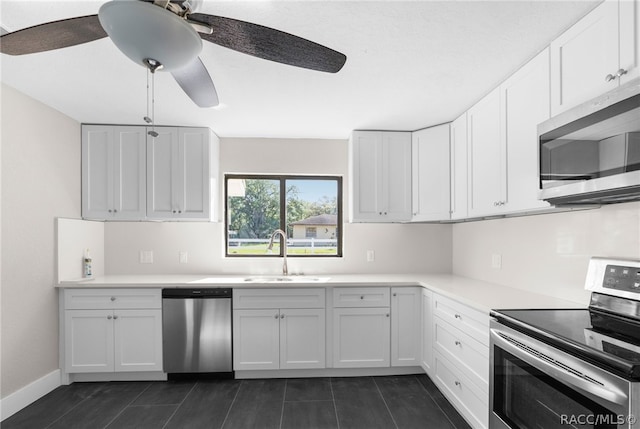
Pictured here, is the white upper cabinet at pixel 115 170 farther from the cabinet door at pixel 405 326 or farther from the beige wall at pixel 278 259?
the cabinet door at pixel 405 326

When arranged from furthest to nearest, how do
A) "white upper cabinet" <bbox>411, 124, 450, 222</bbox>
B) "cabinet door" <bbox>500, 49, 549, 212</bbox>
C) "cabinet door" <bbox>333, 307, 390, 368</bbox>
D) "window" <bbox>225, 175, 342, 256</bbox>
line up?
"window" <bbox>225, 175, 342, 256</bbox>, "white upper cabinet" <bbox>411, 124, 450, 222</bbox>, "cabinet door" <bbox>333, 307, 390, 368</bbox>, "cabinet door" <bbox>500, 49, 549, 212</bbox>

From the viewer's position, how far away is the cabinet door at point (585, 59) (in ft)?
4.73

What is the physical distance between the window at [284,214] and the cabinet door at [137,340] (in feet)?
3.44

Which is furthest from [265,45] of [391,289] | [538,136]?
[391,289]

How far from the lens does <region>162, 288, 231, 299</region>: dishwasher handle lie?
2.96 m

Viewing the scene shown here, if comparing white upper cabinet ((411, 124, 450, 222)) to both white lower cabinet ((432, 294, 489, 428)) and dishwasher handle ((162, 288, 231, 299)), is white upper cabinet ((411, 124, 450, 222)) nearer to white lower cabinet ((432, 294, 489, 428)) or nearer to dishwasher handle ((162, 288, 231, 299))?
white lower cabinet ((432, 294, 489, 428))

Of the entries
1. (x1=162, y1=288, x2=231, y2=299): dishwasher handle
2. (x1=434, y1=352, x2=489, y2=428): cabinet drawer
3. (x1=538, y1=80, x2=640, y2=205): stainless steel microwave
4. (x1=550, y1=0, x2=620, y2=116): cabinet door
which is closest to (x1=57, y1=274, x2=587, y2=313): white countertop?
(x1=162, y1=288, x2=231, y2=299): dishwasher handle

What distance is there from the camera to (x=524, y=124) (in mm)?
2027

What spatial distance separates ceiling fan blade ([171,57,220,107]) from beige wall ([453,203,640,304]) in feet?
7.09

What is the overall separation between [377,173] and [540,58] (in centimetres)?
172

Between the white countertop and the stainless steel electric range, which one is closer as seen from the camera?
the stainless steel electric range

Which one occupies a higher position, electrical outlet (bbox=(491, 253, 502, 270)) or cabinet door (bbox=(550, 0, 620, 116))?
cabinet door (bbox=(550, 0, 620, 116))

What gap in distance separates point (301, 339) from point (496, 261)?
1764mm

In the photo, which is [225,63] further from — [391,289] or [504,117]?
[391,289]
